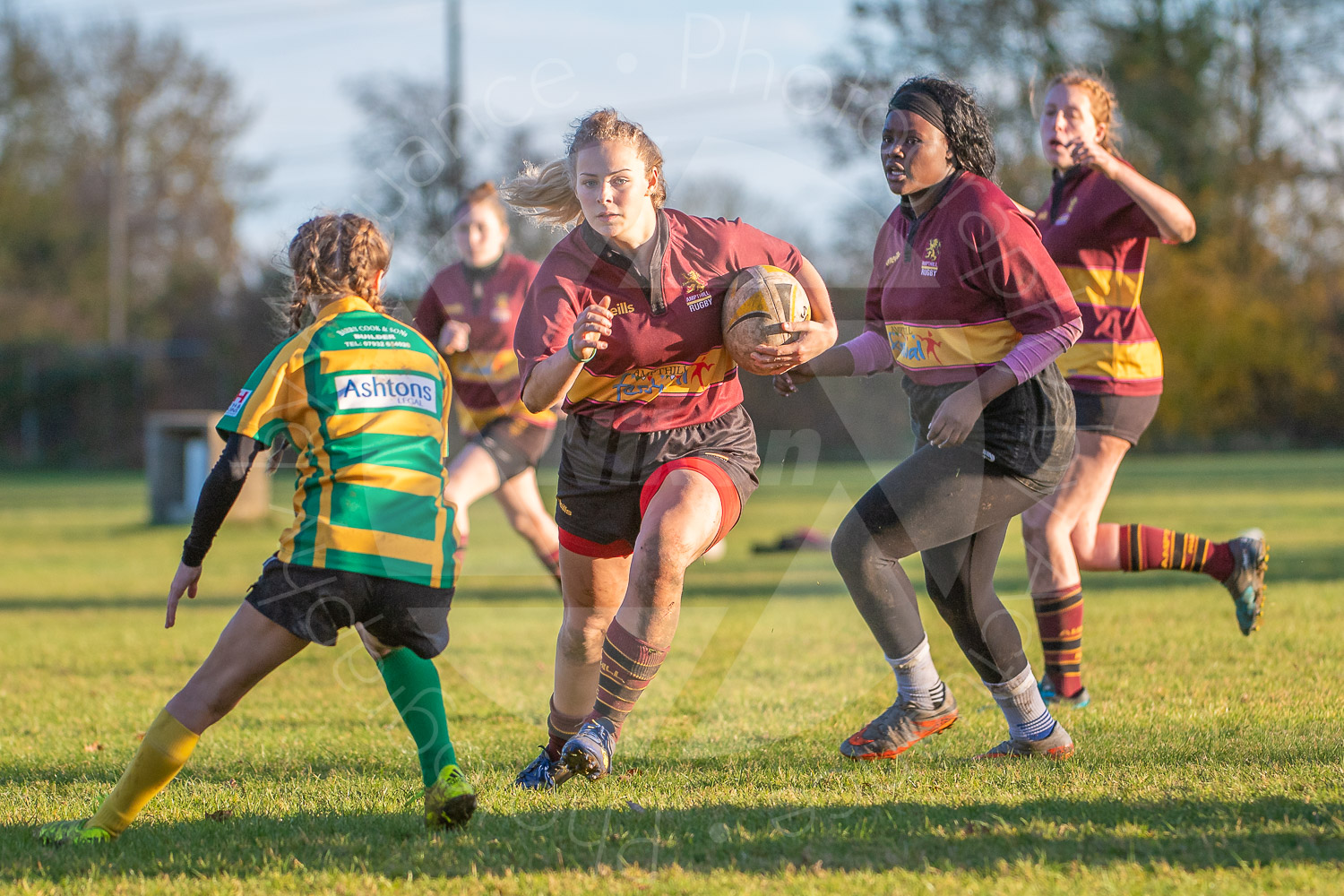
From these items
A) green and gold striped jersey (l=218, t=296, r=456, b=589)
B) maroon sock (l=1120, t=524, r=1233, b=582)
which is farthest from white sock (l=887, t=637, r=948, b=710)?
green and gold striped jersey (l=218, t=296, r=456, b=589)

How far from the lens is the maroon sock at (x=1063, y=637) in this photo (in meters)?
4.71

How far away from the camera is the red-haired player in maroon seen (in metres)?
3.55

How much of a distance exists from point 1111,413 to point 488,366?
375 centimetres

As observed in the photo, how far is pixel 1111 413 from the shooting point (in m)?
4.78

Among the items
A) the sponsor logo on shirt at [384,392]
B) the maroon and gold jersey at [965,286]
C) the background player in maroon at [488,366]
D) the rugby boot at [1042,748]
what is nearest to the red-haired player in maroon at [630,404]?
the maroon and gold jersey at [965,286]

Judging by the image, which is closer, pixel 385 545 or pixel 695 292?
pixel 385 545

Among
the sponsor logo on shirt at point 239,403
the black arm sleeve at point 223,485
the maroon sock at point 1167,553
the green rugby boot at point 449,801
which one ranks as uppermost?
the sponsor logo on shirt at point 239,403

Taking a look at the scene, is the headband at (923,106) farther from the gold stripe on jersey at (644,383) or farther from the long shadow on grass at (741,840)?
the long shadow on grass at (741,840)

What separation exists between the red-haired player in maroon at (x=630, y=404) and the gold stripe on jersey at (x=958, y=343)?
0.89ft

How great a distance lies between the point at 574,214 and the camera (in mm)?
4047

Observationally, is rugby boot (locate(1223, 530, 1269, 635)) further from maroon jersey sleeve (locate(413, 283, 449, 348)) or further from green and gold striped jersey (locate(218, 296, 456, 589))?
maroon jersey sleeve (locate(413, 283, 449, 348))

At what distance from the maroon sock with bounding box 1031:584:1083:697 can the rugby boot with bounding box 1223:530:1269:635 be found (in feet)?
2.29

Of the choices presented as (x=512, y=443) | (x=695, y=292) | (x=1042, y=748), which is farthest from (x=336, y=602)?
(x=512, y=443)

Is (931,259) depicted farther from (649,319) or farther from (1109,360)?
(1109,360)
